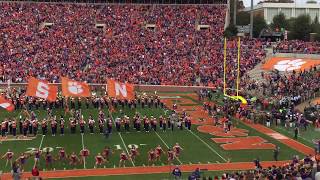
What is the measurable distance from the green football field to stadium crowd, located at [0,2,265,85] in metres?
19.1

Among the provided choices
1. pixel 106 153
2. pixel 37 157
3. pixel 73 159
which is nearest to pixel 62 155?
pixel 73 159

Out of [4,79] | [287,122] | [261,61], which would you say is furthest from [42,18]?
[287,122]

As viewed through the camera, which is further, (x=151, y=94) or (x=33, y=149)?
(x=151, y=94)

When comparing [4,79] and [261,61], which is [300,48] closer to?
[261,61]

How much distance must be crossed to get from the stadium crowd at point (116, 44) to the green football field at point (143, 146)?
62.6 feet

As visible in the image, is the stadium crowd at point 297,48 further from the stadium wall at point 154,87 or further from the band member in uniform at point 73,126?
the band member in uniform at point 73,126

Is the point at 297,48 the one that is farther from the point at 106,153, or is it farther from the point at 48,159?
the point at 48,159

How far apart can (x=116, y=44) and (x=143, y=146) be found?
2862 centimetres

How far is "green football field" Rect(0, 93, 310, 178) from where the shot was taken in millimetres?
19703

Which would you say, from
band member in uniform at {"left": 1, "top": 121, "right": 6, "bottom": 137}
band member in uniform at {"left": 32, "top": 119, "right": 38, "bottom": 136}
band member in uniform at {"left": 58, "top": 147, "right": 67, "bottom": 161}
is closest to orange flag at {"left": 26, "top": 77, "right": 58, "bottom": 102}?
band member in uniform at {"left": 32, "top": 119, "right": 38, "bottom": 136}

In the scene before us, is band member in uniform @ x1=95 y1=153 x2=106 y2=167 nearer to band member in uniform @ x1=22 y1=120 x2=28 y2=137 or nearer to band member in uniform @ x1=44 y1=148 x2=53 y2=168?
band member in uniform @ x1=44 y1=148 x2=53 y2=168

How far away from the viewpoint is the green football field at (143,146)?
19.7m

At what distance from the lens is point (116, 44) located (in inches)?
1945

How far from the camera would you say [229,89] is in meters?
38.6
